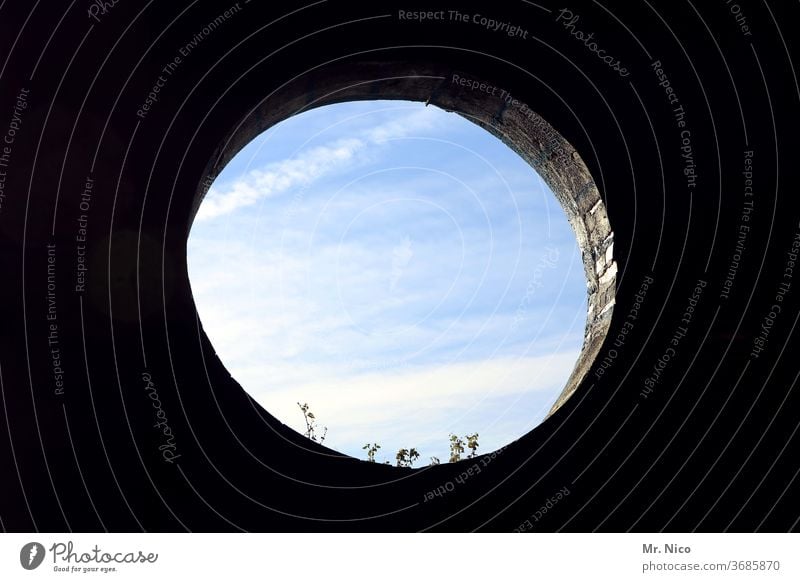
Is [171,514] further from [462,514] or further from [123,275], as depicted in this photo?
[462,514]

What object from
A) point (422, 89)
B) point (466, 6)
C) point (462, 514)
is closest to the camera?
point (462, 514)

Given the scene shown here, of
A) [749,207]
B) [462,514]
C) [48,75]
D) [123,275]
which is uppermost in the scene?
[48,75]

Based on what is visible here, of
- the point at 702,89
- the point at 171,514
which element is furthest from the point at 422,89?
the point at 171,514

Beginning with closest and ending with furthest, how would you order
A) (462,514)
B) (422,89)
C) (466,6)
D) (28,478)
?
(28,478), (462,514), (466,6), (422,89)

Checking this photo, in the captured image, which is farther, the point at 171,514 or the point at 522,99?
the point at 522,99

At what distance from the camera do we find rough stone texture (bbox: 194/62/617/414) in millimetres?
5086

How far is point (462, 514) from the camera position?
4.62m

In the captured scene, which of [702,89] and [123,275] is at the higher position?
[702,89]

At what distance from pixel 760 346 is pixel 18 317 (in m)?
4.86

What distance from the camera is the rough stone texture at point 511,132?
5.09 m

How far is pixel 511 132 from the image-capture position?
5824mm

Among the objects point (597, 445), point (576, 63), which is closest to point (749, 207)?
point (576, 63)

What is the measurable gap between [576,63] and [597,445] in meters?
2.63

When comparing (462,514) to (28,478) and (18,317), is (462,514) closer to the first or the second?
(28,478)
